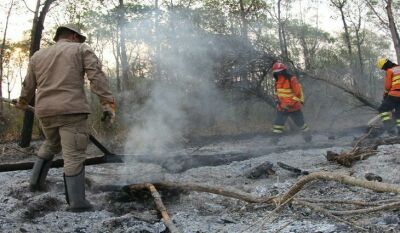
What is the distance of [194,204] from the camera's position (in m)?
3.74

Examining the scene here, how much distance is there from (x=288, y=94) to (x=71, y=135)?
17.5 feet

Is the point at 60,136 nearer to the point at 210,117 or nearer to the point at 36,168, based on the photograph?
the point at 36,168

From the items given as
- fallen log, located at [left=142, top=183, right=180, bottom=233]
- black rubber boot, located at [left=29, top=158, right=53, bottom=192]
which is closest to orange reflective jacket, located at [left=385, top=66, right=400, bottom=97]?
fallen log, located at [left=142, top=183, right=180, bottom=233]

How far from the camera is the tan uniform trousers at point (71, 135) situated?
363 cm

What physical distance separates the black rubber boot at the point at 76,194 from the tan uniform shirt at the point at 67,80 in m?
0.62

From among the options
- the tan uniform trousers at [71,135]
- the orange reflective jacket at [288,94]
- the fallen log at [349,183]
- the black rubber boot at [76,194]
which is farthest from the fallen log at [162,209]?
the orange reflective jacket at [288,94]

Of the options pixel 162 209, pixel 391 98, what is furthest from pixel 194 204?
pixel 391 98

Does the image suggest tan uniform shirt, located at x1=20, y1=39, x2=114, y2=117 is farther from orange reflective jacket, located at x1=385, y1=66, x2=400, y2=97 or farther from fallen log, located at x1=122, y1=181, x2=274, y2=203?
orange reflective jacket, located at x1=385, y1=66, x2=400, y2=97

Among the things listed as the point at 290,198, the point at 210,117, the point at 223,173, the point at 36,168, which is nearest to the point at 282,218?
the point at 290,198

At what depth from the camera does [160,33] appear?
849 centimetres

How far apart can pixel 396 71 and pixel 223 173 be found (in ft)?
15.7

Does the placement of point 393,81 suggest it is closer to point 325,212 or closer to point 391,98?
point 391,98

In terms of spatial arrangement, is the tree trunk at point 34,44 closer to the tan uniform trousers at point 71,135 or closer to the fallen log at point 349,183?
the tan uniform trousers at point 71,135

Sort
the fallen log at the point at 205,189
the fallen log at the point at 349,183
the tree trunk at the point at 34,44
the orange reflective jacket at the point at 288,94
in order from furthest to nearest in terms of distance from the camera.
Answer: the tree trunk at the point at 34,44
the orange reflective jacket at the point at 288,94
the fallen log at the point at 205,189
the fallen log at the point at 349,183
